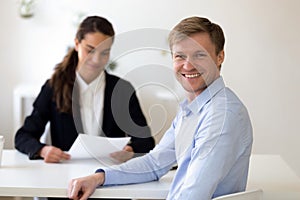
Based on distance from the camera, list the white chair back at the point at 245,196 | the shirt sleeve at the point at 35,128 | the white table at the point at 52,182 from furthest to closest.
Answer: the shirt sleeve at the point at 35,128, the white table at the point at 52,182, the white chair back at the point at 245,196

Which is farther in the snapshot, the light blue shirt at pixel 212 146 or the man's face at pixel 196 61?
the man's face at pixel 196 61

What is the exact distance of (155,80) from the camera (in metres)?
2.08

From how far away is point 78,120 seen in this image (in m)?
2.47

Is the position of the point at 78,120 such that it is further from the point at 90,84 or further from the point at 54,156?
the point at 54,156

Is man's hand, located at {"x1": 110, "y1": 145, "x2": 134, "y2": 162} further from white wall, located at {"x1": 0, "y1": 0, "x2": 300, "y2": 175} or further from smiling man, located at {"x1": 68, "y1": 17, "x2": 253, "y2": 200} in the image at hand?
white wall, located at {"x1": 0, "y1": 0, "x2": 300, "y2": 175}

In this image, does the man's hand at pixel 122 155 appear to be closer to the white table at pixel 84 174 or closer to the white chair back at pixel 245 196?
the white table at pixel 84 174

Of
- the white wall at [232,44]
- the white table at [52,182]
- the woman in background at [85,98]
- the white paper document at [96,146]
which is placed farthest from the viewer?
the white wall at [232,44]

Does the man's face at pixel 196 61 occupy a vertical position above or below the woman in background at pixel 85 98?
above

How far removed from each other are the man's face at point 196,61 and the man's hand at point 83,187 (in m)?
0.41

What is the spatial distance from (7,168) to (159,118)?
570 millimetres

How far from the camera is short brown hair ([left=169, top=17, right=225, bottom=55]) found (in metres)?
1.72

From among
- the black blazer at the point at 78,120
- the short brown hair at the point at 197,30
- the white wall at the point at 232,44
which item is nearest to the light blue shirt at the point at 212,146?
the short brown hair at the point at 197,30

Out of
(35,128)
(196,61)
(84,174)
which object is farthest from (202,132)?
(35,128)

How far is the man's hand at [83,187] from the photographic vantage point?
5.90 feet
